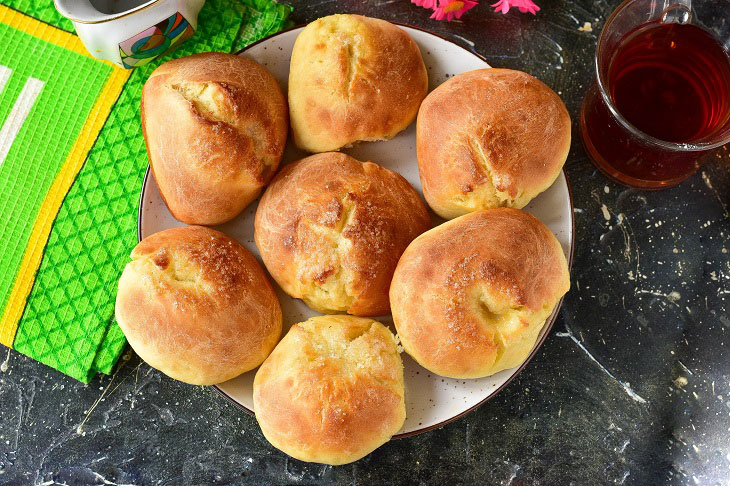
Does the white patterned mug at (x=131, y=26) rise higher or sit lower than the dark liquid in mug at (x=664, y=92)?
higher

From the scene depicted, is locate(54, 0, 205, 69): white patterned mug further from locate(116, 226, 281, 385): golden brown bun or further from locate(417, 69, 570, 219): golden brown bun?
locate(417, 69, 570, 219): golden brown bun

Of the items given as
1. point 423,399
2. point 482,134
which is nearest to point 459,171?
point 482,134

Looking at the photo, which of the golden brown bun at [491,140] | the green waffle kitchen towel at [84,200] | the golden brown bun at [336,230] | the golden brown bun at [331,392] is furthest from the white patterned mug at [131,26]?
the golden brown bun at [331,392]

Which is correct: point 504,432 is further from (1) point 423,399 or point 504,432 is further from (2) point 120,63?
(2) point 120,63

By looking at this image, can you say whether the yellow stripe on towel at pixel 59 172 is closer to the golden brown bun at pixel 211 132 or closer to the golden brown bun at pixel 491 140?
the golden brown bun at pixel 211 132

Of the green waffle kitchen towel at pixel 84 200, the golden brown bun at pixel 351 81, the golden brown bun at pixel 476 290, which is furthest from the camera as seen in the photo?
the green waffle kitchen towel at pixel 84 200

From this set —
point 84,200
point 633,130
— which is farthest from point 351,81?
point 84,200
